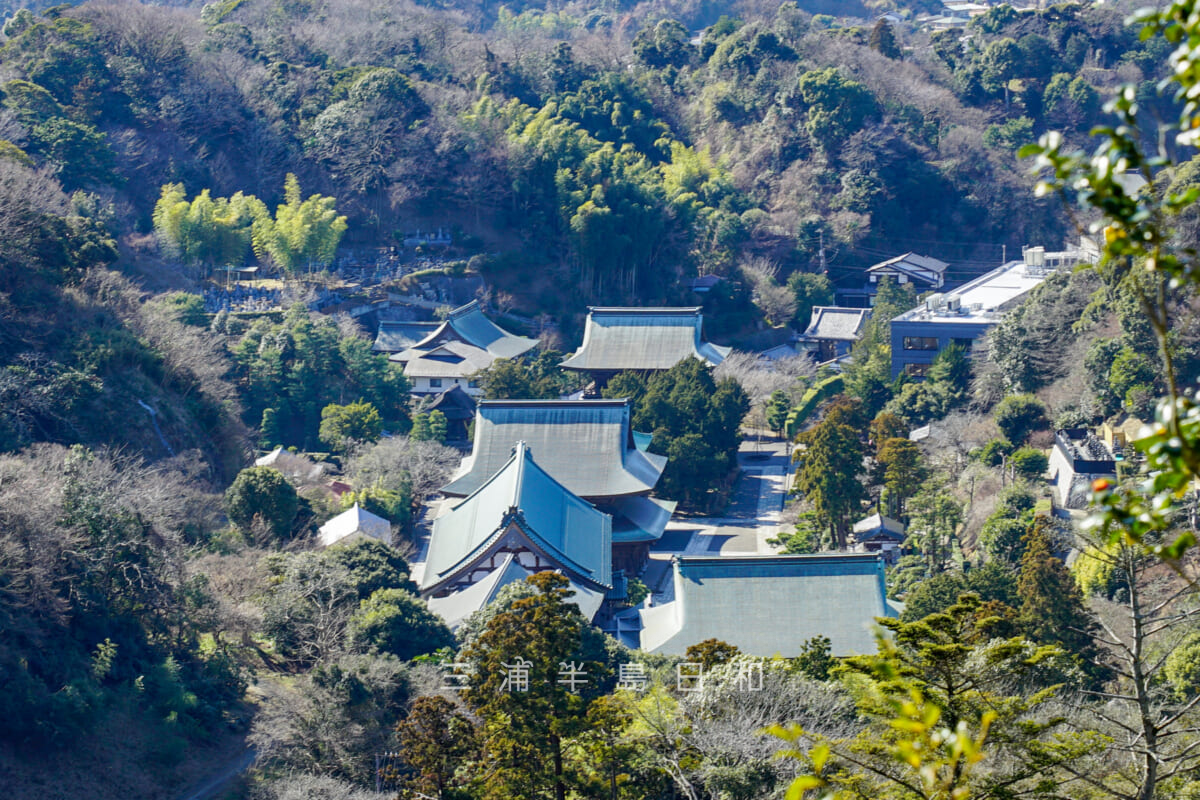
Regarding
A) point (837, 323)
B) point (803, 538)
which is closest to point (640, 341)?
point (837, 323)

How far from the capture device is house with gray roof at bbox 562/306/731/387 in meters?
32.3

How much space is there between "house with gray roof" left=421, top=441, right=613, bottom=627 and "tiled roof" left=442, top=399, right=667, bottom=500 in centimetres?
208

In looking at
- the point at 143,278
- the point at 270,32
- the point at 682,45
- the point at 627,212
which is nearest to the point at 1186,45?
the point at 143,278

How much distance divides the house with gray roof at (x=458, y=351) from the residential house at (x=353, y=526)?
9303mm

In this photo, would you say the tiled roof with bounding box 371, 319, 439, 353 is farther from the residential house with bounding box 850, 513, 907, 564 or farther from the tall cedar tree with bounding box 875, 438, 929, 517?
the residential house with bounding box 850, 513, 907, 564

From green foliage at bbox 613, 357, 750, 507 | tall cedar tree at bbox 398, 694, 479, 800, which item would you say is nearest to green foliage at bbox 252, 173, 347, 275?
green foliage at bbox 613, 357, 750, 507

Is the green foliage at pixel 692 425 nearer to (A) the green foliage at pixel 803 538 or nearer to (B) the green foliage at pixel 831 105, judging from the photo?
(A) the green foliage at pixel 803 538

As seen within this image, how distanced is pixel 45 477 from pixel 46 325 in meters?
8.43

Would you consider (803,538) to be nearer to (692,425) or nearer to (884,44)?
(692,425)

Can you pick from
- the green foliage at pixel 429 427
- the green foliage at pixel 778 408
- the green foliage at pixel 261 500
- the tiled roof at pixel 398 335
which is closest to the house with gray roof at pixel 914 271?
the green foliage at pixel 778 408

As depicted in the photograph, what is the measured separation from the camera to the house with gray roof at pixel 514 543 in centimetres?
1881

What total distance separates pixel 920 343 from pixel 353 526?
1537cm

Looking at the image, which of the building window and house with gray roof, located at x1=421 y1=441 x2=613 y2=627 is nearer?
house with gray roof, located at x1=421 y1=441 x2=613 y2=627

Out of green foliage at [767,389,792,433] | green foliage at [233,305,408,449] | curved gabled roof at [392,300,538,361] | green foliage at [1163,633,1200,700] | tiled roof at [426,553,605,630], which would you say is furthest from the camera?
curved gabled roof at [392,300,538,361]
